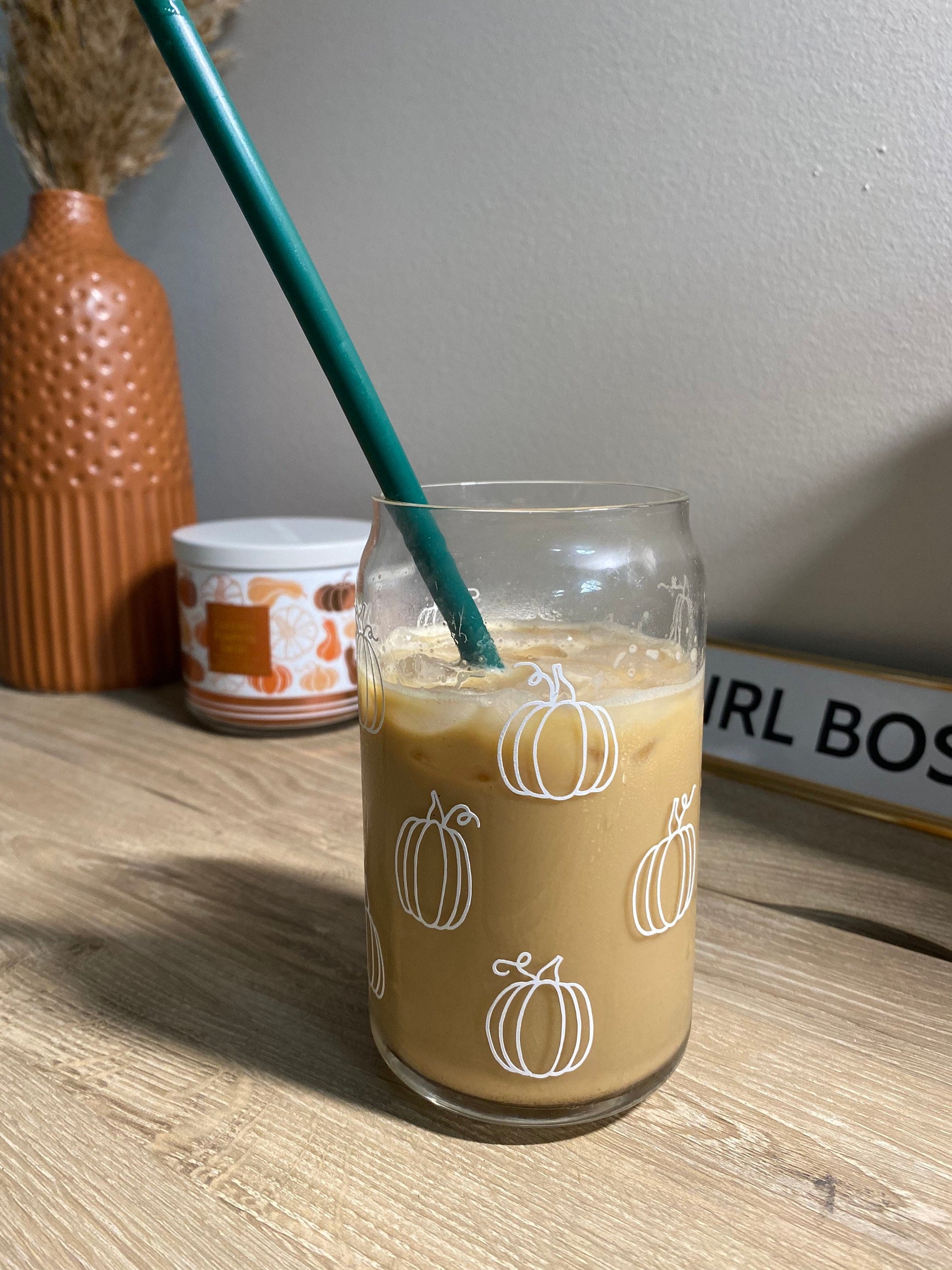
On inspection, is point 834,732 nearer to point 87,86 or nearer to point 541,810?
point 541,810

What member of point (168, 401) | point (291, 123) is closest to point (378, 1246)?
point (168, 401)

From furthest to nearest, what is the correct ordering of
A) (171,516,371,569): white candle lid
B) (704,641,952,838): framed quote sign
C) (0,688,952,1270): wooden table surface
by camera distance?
(171,516,371,569): white candle lid, (704,641,952,838): framed quote sign, (0,688,952,1270): wooden table surface

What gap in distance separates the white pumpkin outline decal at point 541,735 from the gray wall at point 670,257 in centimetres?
39

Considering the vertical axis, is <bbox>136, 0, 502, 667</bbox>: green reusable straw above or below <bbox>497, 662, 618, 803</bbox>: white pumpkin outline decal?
above

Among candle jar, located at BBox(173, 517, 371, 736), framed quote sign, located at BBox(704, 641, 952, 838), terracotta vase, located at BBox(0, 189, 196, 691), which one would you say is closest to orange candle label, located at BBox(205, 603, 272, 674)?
candle jar, located at BBox(173, 517, 371, 736)

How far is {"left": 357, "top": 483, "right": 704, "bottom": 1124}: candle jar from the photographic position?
33 centimetres

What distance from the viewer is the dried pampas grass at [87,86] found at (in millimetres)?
811

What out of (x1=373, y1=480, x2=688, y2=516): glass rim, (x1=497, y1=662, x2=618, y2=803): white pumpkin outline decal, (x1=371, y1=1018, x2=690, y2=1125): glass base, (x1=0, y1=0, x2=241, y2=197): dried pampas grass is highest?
(x1=0, y1=0, x2=241, y2=197): dried pampas grass

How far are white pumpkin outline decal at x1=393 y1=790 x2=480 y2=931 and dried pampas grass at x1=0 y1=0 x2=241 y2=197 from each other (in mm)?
730

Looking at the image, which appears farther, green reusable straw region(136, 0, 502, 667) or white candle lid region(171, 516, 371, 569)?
white candle lid region(171, 516, 371, 569)

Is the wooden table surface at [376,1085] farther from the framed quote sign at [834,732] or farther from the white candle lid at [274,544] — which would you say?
the white candle lid at [274,544]

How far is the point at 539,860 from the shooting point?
336 millimetres

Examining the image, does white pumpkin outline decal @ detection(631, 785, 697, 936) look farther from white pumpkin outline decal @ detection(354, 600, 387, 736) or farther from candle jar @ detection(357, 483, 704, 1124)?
white pumpkin outline decal @ detection(354, 600, 387, 736)

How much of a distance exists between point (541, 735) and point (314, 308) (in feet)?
0.52
